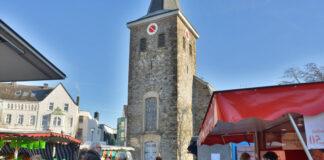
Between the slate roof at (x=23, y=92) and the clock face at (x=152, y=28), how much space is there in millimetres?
24945

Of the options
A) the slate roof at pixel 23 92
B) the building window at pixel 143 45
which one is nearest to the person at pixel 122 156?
the building window at pixel 143 45

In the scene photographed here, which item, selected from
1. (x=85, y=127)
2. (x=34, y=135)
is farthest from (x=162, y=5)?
(x=85, y=127)

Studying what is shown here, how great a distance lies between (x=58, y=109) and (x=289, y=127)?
42.6 meters

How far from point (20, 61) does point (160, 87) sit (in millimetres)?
22299

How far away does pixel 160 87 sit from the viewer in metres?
26.1

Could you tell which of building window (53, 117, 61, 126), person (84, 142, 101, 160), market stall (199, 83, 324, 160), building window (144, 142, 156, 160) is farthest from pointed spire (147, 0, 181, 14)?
market stall (199, 83, 324, 160)

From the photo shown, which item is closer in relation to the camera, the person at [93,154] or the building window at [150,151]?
the person at [93,154]

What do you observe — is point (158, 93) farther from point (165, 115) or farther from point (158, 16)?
point (158, 16)

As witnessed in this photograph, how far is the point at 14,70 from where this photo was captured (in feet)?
14.1

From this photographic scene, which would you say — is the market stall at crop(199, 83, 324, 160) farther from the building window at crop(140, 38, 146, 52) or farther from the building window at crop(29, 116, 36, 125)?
the building window at crop(29, 116, 36, 125)

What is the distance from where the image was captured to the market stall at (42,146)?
33.4ft

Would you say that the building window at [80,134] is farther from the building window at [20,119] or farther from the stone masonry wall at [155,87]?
the stone masonry wall at [155,87]

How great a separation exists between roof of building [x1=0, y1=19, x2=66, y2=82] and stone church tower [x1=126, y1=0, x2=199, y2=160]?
20.3m

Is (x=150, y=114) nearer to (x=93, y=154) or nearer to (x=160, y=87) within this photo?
(x=160, y=87)
